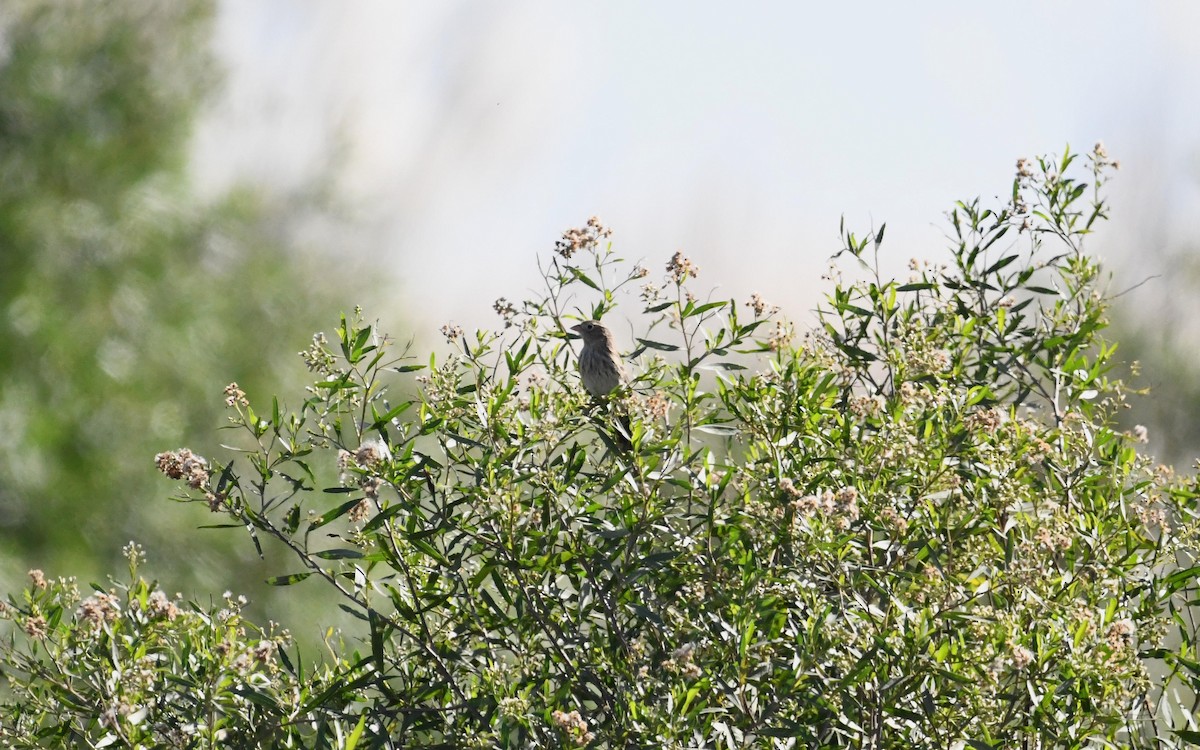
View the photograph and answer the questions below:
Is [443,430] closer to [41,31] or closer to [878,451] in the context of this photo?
[878,451]

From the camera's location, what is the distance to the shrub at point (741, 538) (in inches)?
79.4

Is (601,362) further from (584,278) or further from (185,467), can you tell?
(185,467)

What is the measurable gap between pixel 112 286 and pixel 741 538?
29.3ft

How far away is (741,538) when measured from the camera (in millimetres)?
2166

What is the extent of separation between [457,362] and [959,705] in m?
1.09

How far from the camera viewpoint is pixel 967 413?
Result: 7.56 ft

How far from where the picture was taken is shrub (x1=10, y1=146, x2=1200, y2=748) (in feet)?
6.61

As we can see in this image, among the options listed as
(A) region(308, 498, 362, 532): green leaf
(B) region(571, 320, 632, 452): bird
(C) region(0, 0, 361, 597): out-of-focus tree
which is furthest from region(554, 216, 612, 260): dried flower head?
(C) region(0, 0, 361, 597): out-of-focus tree

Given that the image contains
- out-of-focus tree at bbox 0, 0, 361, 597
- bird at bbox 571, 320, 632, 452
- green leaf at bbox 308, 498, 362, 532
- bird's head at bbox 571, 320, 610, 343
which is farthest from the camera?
out-of-focus tree at bbox 0, 0, 361, 597

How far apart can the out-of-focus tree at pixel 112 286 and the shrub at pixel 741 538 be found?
7.01 meters

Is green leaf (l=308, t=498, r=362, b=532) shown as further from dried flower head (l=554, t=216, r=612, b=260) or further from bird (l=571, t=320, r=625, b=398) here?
bird (l=571, t=320, r=625, b=398)

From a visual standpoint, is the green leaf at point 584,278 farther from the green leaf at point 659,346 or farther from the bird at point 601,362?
the bird at point 601,362

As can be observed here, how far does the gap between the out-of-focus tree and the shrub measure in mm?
7010

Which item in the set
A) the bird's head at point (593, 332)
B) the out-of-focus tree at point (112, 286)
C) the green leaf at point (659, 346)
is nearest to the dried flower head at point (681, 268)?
the green leaf at point (659, 346)
